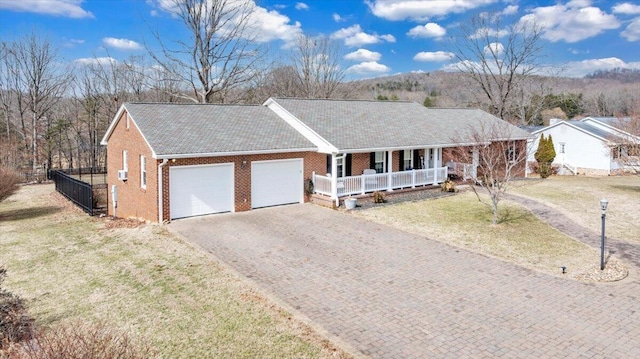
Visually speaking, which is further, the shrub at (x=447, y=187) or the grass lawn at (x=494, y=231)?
the shrub at (x=447, y=187)

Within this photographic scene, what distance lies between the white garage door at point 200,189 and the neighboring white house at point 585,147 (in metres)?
24.4

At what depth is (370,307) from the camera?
8.59 metres

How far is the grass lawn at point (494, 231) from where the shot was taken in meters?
11.8

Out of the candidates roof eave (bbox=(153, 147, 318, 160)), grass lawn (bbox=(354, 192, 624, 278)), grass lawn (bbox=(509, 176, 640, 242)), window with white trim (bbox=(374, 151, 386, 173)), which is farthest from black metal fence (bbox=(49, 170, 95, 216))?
grass lawn (bbox=(509, 176, 640, 242))

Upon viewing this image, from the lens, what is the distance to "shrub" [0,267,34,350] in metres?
6.96

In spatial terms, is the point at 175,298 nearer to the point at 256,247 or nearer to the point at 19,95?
the point at 256,247

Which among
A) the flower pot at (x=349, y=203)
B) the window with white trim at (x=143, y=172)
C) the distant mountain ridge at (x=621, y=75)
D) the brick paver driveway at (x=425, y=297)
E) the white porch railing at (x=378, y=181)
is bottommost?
the brick paver driveway at (x=425, y=297)

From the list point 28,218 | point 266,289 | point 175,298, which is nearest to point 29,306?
point 175,298

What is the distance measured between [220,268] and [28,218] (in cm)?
1456

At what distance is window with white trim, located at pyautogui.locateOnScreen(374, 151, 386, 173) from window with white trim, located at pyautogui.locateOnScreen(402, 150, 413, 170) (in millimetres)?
1661

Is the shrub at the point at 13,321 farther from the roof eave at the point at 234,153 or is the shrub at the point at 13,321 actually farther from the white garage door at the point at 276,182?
the white garage door at the point at 276,182

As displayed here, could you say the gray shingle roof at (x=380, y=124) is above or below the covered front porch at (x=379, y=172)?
above

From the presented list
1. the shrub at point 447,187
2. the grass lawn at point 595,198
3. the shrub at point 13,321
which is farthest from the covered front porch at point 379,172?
the shrub at point 13,321

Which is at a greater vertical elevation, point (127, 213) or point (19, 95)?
point (19, 95)
